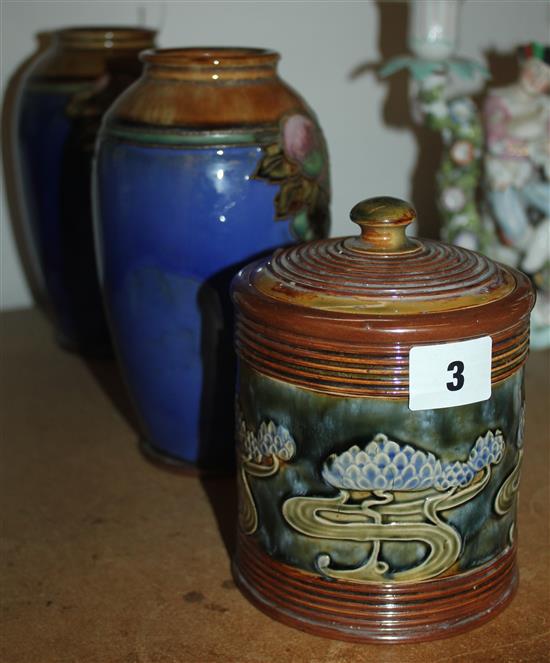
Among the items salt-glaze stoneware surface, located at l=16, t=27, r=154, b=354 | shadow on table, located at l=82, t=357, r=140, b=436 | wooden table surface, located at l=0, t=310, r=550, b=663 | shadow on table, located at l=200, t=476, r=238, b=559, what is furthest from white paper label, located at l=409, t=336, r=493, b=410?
salt-glaze stoneware surface, located at l=16, t=27, r=154, b=354

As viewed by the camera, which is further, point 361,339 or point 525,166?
point 525,166

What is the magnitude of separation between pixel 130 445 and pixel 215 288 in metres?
0.33

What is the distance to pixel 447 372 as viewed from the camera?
0.98m

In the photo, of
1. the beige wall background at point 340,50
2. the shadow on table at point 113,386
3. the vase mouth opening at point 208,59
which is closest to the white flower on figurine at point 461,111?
the beige wall background at point 340,50

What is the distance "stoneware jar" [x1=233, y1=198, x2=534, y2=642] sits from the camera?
983 millimetres

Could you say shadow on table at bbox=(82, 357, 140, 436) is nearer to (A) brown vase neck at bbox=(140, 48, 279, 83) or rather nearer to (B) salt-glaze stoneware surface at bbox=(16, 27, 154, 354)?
(B) salt-glaze stoneware surface at bbox=(16, 27, 154, 354)

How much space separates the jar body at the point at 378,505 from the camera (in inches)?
39.4

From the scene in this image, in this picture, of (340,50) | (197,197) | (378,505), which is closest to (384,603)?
(378,505)

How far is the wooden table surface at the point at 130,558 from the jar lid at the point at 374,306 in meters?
0.27

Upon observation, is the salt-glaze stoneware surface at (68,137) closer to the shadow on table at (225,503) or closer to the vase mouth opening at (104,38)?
the vase mouth opening at (104,38)

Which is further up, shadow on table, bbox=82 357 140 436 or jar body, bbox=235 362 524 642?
jar body, bbox=235 362 524 642

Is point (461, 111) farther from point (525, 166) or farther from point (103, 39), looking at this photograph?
point (103, 39)

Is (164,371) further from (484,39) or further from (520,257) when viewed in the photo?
(484,39)

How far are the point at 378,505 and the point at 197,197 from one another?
0.44m
